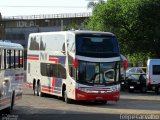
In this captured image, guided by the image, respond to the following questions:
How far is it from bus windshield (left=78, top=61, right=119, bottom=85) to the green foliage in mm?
19863

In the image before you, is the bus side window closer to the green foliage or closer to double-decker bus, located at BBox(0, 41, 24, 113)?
double-decker bus, located at BBox(0, 41, 24, 113)

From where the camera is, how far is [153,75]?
40.5m

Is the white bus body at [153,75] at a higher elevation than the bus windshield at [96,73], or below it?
below

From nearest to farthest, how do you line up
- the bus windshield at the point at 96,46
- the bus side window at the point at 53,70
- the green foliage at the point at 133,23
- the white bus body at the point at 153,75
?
the bus windshield at the point at 96,46
the bus side window at the point at 53,70
the white bus body at the point at 153,75
the green foliage at the point at 133,23

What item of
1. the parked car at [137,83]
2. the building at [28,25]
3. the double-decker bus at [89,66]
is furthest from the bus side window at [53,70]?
the building at [28,25]

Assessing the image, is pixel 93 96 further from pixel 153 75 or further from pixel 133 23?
pixel 133 23

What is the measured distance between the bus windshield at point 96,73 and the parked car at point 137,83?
14363 millimetres

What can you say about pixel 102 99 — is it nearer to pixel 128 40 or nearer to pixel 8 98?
pixel 8 98

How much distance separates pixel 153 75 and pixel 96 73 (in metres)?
14.6

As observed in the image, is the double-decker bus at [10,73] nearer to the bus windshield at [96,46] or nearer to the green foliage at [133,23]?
the bus windshield at [96,46]

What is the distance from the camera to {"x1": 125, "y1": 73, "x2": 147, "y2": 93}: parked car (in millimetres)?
41178

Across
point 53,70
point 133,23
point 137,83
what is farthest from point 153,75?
point 53,70

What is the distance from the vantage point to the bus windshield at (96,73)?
1046 inches

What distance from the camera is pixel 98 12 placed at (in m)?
48.3
